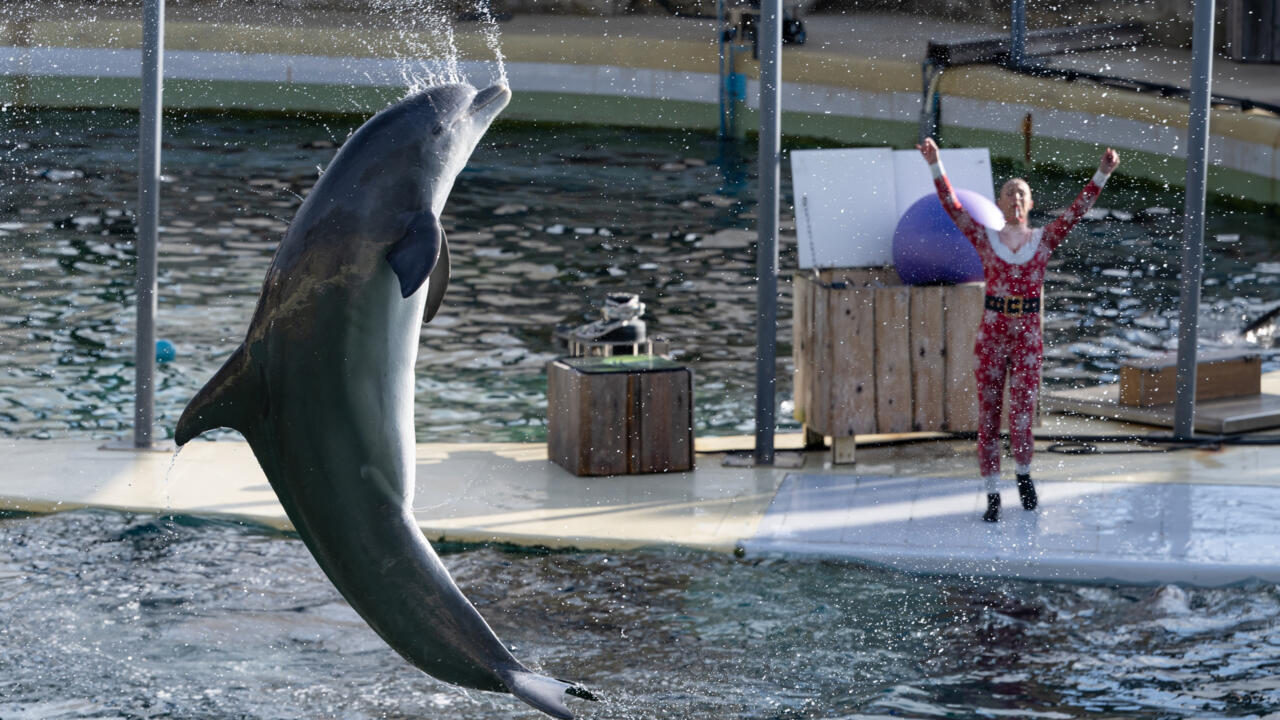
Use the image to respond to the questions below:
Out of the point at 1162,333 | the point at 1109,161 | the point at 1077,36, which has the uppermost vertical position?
the point at 1077,36

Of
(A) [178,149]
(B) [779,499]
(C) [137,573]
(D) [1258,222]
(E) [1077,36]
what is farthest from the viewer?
(E) [1077,36]

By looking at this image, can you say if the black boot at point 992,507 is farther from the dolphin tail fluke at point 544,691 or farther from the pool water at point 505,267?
the dolphin tail fluke at point 544,691

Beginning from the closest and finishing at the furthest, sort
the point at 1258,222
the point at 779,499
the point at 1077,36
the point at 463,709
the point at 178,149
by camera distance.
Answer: the point at 463,709, the point at 779,499, the point at 1258,222, the point at 178,149, the point at 1077,36

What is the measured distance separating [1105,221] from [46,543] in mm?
11921

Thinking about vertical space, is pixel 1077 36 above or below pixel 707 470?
above

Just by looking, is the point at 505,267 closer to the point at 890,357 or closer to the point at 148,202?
the point at 148,202

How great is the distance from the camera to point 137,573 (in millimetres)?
8023

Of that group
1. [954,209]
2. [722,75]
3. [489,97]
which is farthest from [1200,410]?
[722,75]

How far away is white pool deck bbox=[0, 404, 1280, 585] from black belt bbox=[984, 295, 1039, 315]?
94 cm

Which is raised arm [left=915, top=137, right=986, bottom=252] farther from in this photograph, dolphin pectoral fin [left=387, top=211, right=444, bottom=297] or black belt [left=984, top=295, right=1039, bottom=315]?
dolphin pectoral fin [left=387, top=211, right=444, bottom=297]

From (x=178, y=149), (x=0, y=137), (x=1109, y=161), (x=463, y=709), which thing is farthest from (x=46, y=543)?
(x=0, y=137)

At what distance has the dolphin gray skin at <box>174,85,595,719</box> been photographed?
15.0ft

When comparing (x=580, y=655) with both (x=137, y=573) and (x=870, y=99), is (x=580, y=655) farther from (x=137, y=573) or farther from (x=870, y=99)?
(x=870, y=99)

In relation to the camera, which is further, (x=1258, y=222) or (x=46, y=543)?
(x=1258, y=222)
